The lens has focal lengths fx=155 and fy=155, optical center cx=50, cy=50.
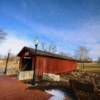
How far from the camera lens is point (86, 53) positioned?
3939 inches

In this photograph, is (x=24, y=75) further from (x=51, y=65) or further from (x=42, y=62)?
(x=51, y=65)

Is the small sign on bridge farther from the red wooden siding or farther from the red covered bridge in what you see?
the red wooden siding

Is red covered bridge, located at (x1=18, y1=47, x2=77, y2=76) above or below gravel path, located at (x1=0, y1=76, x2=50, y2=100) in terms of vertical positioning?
above

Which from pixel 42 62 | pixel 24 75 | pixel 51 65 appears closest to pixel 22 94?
pixel 24 75

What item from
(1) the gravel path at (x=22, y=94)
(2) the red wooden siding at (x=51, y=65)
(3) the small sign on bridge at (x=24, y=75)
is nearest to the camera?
(1) the gravel path at (x=22, y=94)

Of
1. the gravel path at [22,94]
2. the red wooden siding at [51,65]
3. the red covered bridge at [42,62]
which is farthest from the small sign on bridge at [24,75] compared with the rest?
the gravel path at [22,94]

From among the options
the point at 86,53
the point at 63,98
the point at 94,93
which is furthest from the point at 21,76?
the point at 86,53

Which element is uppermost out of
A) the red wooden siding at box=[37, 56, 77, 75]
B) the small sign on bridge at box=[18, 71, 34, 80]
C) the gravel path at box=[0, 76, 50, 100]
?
the red wooden siding at box=[37, 56, 77, 75]

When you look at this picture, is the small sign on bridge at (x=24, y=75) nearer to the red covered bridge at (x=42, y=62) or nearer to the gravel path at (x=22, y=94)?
the red covered bridge at (x=42, y=62)

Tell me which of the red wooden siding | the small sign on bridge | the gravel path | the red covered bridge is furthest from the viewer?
the red wooden siding

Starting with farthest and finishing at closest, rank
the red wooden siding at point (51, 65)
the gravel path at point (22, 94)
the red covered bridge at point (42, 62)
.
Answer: the red wooden siding at point (51, 65)
the red covered bridge at point (42, 62)
the gravel path at point (22, 94)

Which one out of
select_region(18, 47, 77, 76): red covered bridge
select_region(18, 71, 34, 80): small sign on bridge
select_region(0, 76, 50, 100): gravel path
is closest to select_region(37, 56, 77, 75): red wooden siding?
select_region(18, 47, 77, 76): red covered bridge

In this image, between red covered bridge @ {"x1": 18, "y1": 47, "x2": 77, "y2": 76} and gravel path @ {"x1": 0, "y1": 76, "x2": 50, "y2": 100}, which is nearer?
gravel path @ {"x1": 0, "y1": 76, "x2": 50, "y2": 100}

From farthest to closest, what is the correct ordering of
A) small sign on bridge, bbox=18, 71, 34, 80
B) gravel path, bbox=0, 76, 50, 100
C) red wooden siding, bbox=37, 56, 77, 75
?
red wooden siding, bbox=37, 56, 77, 75 < small sign on bridge, bbox=18, 71, 34, 80 < gravel path, bbox=0, 76, 50, 100
